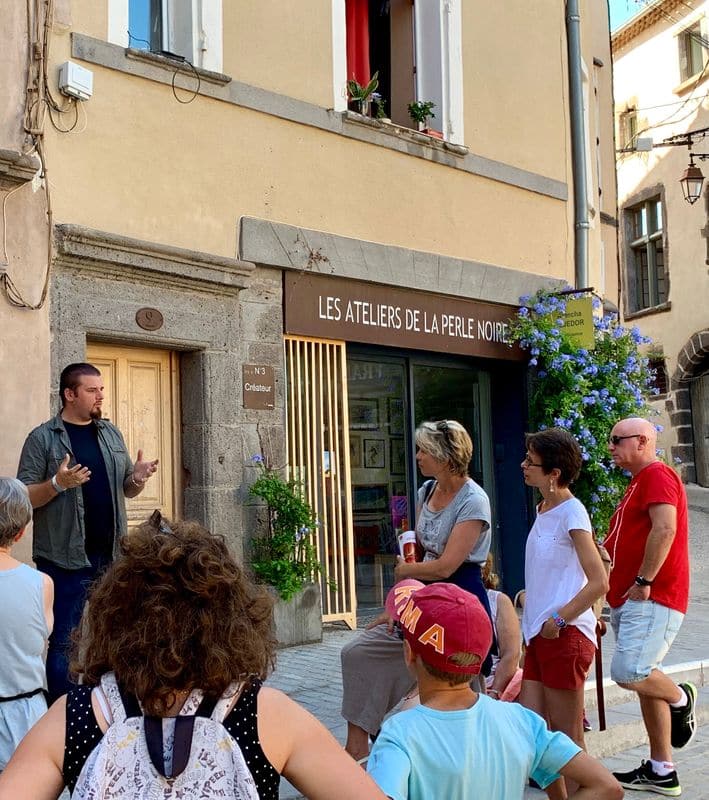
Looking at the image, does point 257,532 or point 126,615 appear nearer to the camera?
point 126,615

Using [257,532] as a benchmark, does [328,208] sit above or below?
above

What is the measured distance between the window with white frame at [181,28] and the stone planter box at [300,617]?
3.93 m

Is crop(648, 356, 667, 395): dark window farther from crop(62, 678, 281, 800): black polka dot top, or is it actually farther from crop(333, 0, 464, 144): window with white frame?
crop(62, 678, 281, 800): black polka dot top

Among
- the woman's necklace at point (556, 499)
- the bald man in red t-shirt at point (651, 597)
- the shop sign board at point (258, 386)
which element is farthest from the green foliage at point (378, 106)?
the woman's necklace at point (556, 499)

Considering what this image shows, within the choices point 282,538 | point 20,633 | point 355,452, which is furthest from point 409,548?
point 355,452

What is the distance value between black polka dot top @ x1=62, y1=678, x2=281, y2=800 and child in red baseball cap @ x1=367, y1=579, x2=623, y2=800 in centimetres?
47

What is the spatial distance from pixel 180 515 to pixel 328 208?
277 centimetres

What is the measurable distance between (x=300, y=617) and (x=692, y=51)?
63.3 feet

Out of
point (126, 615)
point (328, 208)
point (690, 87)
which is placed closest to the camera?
point (126, 615)

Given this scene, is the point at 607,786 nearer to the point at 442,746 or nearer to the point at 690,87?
the point at 442,746

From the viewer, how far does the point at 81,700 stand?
2.01m

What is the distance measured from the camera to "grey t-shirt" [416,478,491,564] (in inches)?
182

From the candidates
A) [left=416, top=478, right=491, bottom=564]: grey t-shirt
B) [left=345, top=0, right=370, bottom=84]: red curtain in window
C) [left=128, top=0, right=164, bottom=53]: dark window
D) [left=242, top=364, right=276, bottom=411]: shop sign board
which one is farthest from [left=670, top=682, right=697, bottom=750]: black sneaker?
[left=345, top=0, right=370, bottom=84]: red curtain in window

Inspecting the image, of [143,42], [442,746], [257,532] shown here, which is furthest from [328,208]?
[442,746]
